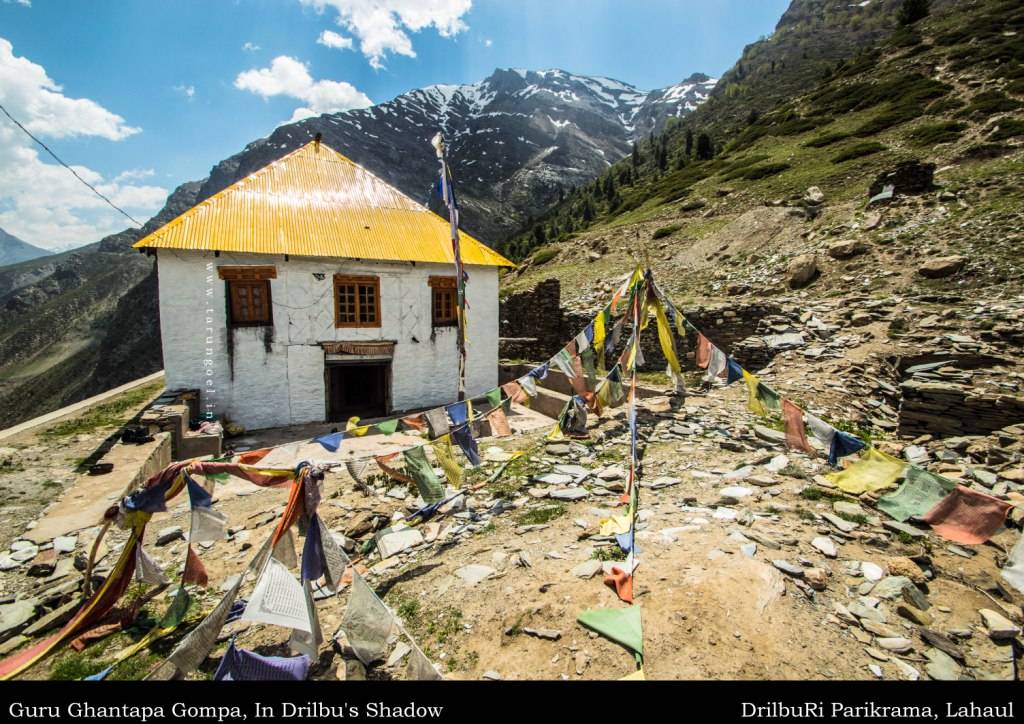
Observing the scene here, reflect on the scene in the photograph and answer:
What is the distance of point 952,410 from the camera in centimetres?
731

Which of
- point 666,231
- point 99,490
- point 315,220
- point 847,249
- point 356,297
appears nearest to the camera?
point 99,490

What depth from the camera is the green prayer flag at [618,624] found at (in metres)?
3.46

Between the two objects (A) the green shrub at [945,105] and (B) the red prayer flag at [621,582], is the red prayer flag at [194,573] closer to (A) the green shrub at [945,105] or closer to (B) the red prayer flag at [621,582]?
(B) the red prayer flag at [621,582]

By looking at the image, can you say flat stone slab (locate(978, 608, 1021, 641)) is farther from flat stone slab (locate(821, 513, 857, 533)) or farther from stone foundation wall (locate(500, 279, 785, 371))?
stone foundation wall (locate(500, 279, 785, 371))

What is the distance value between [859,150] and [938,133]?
338cm

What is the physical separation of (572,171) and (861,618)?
531 ft

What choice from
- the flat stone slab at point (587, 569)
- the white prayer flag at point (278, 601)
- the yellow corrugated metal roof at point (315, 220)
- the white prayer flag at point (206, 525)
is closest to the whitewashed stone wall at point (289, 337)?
the yellow corrugated metal roof at point (315, 220)

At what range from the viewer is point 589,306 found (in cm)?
2033

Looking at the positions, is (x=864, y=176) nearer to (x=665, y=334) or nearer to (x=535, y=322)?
(x=535, y=322)

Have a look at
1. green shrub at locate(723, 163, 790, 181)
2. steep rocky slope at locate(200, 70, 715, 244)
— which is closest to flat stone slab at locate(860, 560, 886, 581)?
green shrub at locate(723, 163, 790, 181)

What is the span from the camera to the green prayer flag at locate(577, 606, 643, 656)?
3455 mm

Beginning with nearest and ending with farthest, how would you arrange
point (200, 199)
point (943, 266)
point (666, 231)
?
point (943, 266), point (666, 231), point (200, 199)
